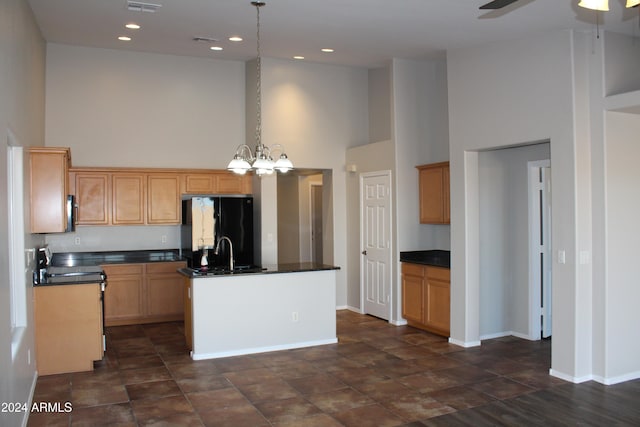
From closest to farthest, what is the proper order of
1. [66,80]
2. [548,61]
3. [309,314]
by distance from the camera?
[548,61] < [309,314] < [66,80]

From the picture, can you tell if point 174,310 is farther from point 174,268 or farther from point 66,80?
point 66,80

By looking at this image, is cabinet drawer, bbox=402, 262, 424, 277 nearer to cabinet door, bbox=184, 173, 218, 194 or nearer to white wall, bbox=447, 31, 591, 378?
white wall, bbox=447, 31, 591, 378

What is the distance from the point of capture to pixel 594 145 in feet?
16.2

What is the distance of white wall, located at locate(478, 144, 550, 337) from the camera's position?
6488 millimetres

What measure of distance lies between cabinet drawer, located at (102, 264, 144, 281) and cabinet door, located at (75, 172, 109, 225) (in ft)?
2.00

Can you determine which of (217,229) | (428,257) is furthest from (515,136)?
(217,229)

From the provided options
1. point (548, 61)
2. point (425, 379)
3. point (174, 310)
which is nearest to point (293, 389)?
point (425, 379)

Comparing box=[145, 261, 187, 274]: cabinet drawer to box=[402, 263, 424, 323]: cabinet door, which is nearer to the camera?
box=[402, 263, 424, 323]: cabinet door

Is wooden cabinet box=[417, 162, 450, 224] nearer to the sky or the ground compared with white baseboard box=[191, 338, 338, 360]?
nearer to the sky

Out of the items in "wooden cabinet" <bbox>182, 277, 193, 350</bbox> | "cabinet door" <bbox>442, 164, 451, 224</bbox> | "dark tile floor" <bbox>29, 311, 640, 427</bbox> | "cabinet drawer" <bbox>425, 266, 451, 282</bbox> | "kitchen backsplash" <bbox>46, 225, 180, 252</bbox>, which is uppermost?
"cabinet door" <bbox>442, 164, 451, 224</bbox>

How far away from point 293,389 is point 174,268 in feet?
11.1

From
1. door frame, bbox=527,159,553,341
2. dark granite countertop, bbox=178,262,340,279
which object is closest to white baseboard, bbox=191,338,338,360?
dark granite countertop, bbox=178,262,340,279

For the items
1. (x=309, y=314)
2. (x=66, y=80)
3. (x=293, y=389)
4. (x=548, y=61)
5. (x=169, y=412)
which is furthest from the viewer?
(x=66, y=80)

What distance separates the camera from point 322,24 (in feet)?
18.8
